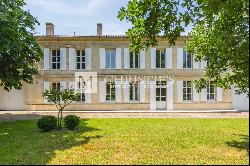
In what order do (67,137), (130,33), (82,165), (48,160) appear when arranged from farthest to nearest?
(67,137)
(130,33)
(48,160)
(82,165)

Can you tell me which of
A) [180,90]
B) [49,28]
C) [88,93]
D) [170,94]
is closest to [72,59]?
[88,93]

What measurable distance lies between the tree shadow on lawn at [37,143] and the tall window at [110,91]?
11.2m

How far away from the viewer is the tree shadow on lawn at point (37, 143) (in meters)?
9.66

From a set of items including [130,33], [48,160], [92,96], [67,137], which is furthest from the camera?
[92,96]

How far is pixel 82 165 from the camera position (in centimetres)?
877

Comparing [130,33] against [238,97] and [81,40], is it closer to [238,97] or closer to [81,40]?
[81,40]

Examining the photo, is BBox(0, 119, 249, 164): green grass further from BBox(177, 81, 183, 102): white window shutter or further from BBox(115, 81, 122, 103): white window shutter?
BBox(177, 81, 183, 102): white window shutter

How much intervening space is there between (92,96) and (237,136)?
599 inches

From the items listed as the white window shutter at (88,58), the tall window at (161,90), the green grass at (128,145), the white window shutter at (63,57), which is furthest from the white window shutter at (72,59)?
the green grass at (128,145)

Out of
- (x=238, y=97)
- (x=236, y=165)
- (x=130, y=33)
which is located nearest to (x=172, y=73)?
(x=238, y=97)

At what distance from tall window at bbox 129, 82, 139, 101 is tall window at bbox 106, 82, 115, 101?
135 cm

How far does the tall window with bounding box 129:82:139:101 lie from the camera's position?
27.2m

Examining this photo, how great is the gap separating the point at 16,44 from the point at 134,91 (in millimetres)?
12560

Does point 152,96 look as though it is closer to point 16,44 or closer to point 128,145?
point 16,44
